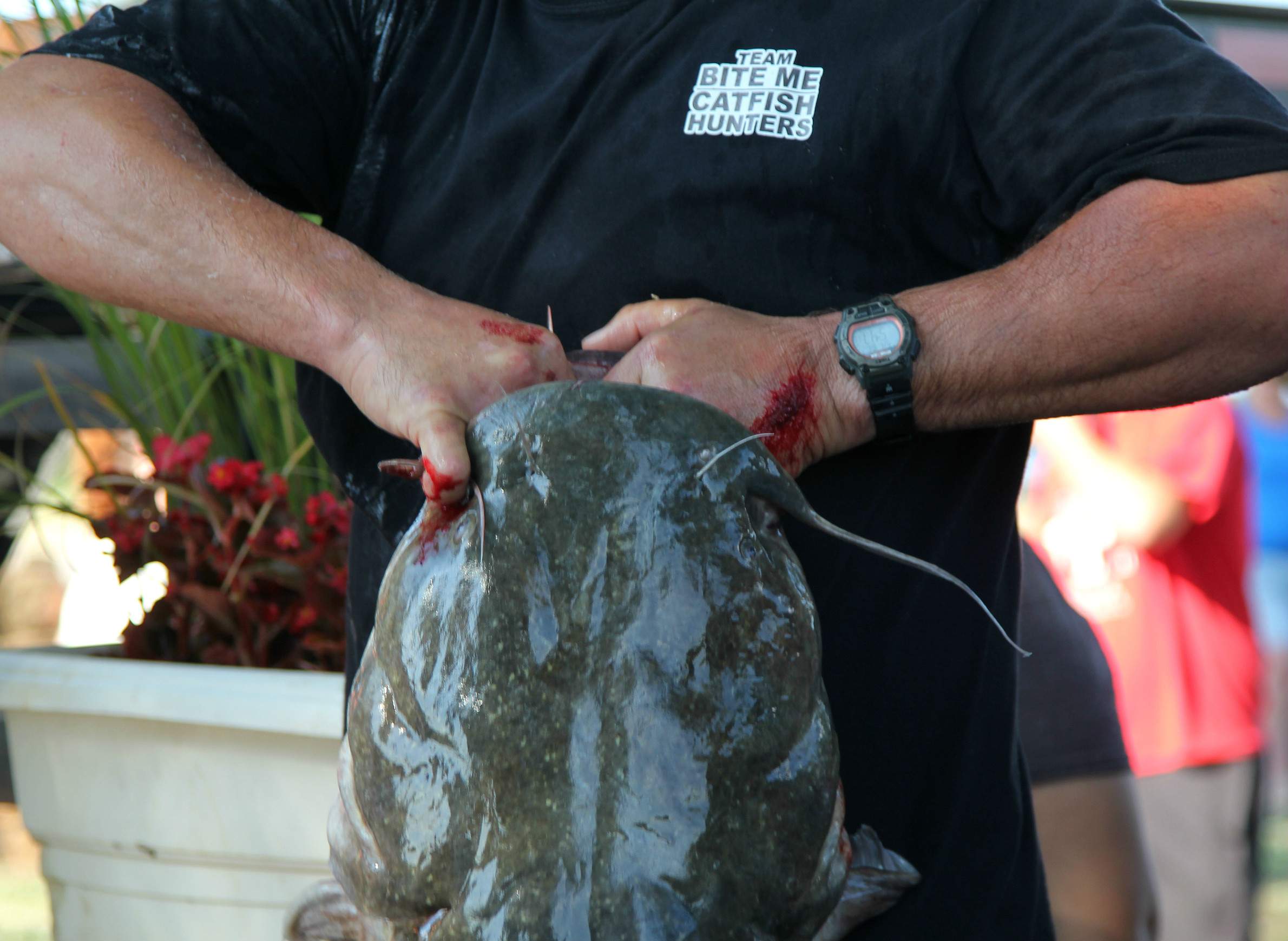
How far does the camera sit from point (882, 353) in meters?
1.08

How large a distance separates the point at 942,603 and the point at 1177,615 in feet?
7.06

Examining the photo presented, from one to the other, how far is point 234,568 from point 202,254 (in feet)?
3.14

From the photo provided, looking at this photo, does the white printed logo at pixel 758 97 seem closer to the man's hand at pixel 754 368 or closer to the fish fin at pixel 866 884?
the man's hand at pixel 754 368

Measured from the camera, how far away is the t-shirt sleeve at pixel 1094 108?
1.07 metres

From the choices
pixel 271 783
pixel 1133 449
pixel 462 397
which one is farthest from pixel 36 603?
pixel 462 397


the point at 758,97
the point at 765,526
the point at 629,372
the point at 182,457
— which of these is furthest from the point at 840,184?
the point at 182,457

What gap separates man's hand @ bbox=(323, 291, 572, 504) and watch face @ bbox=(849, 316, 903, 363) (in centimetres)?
25

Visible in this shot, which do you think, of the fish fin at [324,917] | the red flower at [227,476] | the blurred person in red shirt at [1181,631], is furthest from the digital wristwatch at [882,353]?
the blurred person in red shirt at [1181,631]

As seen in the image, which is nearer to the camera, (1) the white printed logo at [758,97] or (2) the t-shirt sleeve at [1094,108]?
(2) the t-shirt sleeve at [1094,108]

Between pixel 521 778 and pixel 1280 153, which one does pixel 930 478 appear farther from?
pixel 521 778

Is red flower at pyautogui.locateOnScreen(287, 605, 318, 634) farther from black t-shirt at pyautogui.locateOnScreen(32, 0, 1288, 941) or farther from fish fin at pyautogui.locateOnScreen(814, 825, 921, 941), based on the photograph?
fish fin at pyautogui.locateOnScreen(814, 825, 921, 941)

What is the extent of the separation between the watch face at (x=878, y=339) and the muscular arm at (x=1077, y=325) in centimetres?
2

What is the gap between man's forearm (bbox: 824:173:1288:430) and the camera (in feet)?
3.49

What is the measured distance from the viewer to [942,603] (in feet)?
4.02
